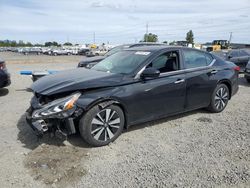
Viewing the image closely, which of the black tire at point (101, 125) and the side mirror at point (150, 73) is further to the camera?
the side mirror at point (150, 73)

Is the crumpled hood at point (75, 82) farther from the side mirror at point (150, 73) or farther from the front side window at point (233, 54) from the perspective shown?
the front side window at point (233, 54)

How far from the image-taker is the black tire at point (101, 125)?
12.2 ft

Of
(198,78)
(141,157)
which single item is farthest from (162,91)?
(141,157)

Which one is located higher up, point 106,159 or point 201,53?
point 201,53

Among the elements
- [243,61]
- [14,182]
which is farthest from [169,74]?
[243,61]

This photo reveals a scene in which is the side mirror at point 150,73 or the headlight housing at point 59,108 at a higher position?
the side mirror at point 150,73

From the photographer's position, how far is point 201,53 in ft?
17.8

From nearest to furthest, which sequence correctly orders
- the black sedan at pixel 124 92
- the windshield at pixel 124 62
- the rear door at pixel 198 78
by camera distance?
1. the black sedan at pixel 124 92
2. the windshield at pixel 124 62
3. the rear door at pixel 198 78

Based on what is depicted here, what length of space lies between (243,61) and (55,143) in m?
11.2

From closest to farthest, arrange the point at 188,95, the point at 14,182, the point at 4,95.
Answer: the point at 14,182, the point at 188,95, the point at 4,95

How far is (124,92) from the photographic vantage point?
13.2ft

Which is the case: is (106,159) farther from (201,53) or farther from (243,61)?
(243,61)

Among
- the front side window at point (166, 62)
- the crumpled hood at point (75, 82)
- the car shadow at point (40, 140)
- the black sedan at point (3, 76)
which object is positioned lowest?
the car shadow at point (40, 140)

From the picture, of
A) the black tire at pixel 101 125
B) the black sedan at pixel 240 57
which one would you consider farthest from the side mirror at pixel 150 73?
the black sedan at pixel 240 57
